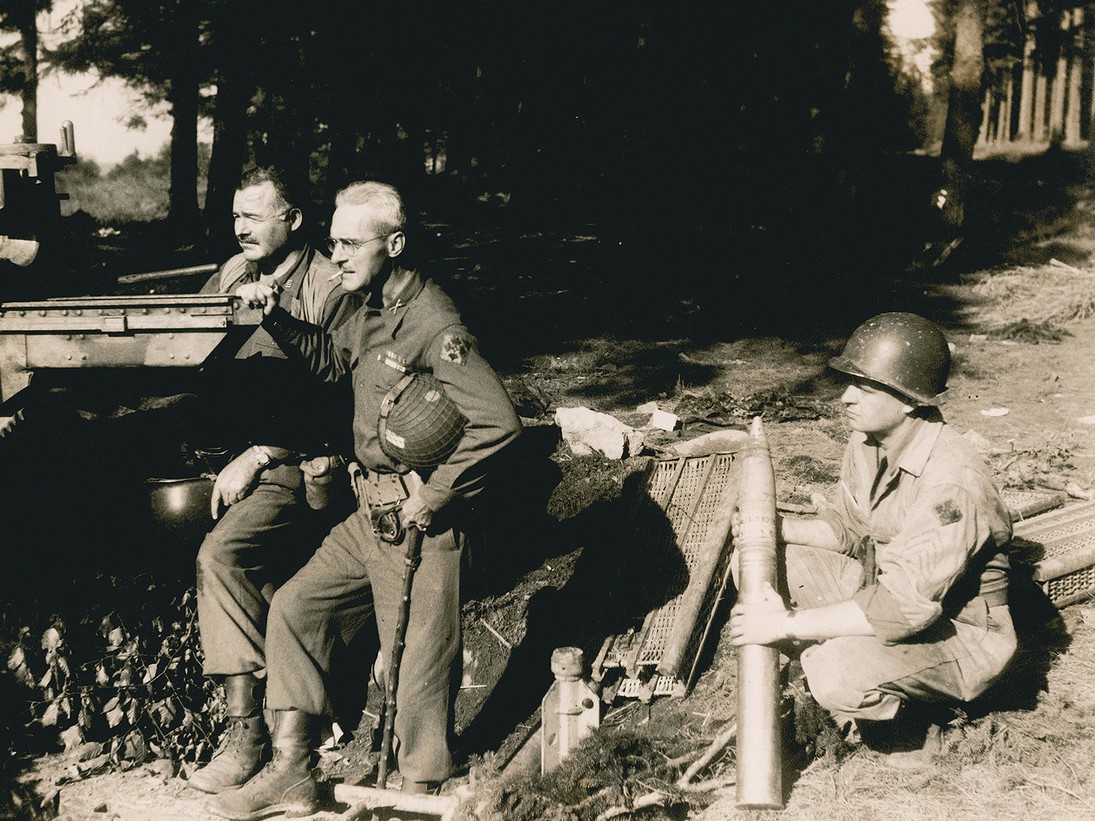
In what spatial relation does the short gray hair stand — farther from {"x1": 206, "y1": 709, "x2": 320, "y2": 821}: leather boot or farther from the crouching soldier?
{"x1": 206, "y1": 709, "x2": 320, "y2": 821}: leather boot

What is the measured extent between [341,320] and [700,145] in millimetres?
11562

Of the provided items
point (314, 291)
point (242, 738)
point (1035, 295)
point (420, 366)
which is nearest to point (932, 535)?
point (420, 366)

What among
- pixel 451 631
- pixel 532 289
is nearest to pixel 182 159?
pixel 532 289

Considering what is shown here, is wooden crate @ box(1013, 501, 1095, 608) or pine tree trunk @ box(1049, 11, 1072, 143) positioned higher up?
pine tree trunk @ box(1049, 11, 1072, 143)

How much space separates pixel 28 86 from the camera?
1942 cm

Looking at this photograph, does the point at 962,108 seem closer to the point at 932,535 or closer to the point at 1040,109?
the point at 932,535

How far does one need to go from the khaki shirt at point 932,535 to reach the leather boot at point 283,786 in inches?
83.9

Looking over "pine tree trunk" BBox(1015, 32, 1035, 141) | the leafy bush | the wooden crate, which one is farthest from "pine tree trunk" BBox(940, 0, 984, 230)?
the leafy bush

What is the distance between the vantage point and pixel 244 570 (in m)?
4.48

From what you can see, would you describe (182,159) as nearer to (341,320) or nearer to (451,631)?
(341,320)

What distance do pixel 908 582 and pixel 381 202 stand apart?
233 centimetres

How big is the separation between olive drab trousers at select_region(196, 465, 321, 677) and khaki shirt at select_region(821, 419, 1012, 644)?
233 centimetres

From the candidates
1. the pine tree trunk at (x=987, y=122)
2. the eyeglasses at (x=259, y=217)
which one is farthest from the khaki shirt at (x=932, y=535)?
the pine tree trunk at (x=987, y=122)

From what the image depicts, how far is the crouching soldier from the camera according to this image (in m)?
3.80
